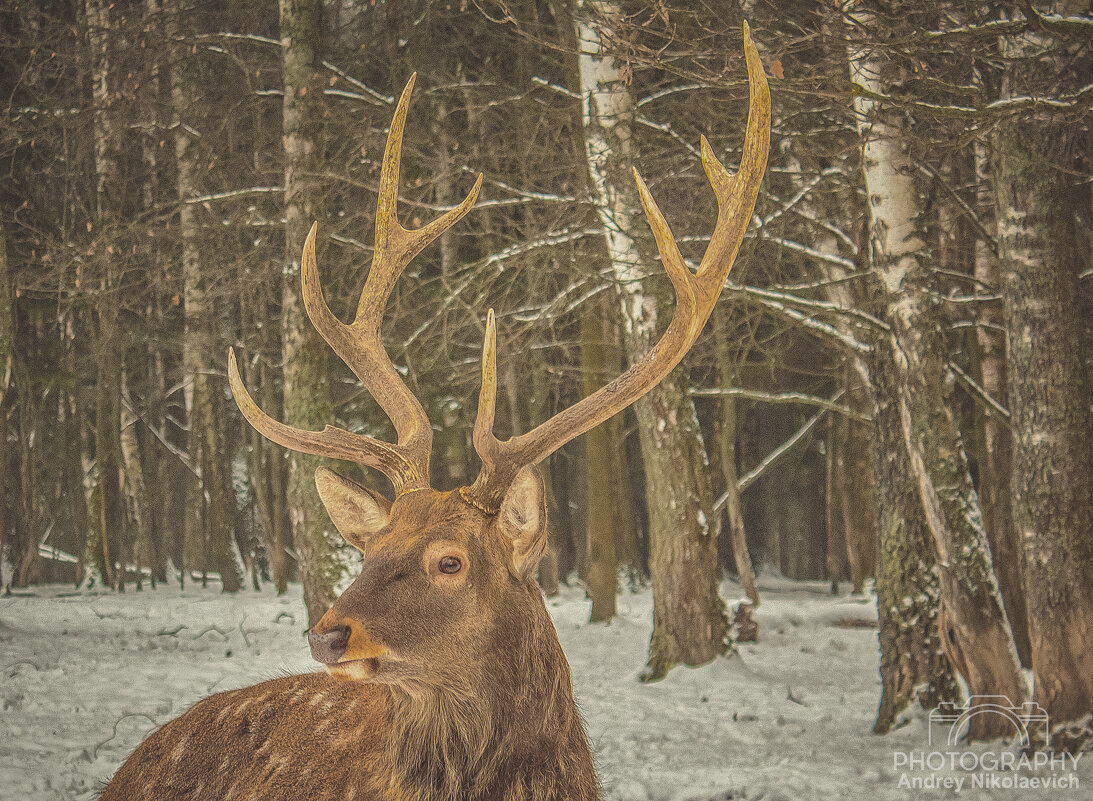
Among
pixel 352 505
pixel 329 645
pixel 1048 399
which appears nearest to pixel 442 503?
pixel 352 505

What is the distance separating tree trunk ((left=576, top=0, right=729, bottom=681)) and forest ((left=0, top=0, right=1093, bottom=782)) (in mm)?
29

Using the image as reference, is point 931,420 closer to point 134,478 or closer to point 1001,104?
point 1001,104

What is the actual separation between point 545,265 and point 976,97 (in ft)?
14.6

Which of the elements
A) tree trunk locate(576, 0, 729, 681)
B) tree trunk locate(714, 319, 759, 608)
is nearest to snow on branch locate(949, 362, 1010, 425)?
tree trunk locate(576, 0, 729, 681)

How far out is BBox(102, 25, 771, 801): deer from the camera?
2.97 m

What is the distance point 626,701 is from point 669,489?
6.37ft

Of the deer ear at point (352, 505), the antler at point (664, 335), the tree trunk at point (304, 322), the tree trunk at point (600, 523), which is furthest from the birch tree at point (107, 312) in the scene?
the antler at point (664, 335)

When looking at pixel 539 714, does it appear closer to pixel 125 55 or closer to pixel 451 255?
pixel 125 55

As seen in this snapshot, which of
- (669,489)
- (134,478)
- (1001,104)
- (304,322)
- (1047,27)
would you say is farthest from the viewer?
(134,478)

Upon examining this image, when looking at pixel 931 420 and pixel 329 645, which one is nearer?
pixel 329 645

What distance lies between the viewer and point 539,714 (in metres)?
3.06

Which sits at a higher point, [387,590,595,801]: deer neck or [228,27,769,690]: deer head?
[228,27,769,690]: deer head

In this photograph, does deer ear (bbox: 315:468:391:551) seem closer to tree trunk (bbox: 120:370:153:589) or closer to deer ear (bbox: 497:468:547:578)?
deer ear (bbox: 497:468:547:578)

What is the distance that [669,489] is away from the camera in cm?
897
